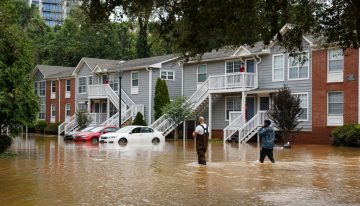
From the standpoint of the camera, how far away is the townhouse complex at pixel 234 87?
111ft

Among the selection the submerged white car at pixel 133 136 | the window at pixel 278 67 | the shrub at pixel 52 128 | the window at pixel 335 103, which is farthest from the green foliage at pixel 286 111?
the shrub at pixel 52 128

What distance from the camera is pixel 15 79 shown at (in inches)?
912

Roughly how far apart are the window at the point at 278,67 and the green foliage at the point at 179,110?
284 inches

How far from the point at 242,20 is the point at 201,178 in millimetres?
6461

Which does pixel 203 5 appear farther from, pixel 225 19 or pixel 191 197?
pixel 191 197

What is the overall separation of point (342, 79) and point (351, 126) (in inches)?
137

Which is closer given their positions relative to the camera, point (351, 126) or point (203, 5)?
point (203, 5)

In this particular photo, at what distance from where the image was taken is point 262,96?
127 feet

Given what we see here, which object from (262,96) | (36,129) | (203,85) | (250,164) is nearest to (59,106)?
(36,129)

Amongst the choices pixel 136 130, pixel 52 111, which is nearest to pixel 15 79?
pixel 136 130

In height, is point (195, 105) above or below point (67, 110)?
above

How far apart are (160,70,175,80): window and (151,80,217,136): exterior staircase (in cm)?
566

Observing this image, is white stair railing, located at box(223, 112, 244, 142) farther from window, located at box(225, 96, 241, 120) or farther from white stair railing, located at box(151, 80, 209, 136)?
white stair railing, located at box(151, 80, 209, 136)

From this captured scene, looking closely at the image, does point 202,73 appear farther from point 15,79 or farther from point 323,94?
point 15,79
